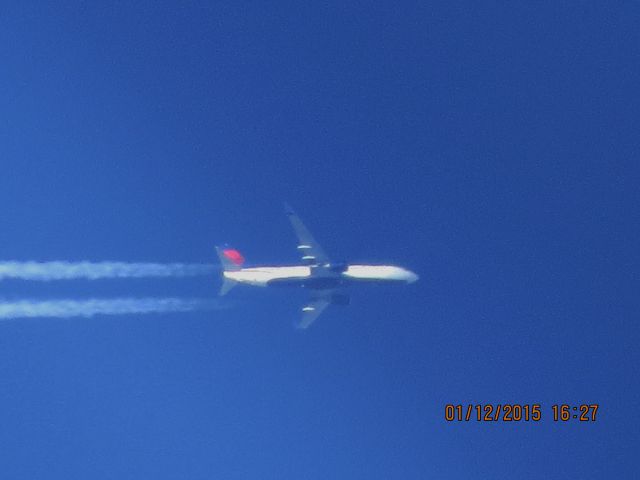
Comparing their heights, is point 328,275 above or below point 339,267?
below

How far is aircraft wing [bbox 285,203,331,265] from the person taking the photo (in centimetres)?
6725

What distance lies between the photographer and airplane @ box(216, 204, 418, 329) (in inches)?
2692

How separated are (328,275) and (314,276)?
1.28 m

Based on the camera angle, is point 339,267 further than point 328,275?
No

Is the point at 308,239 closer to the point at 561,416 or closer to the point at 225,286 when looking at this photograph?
the point at 225,286

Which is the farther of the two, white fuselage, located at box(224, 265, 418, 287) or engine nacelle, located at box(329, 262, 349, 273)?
white fuselage, located at box(224, 265, 418, 287)

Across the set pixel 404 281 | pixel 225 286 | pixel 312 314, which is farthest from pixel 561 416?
pixel 225 286

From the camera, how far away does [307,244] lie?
68.4 meters

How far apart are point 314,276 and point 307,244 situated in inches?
122

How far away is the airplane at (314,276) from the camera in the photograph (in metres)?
68.4

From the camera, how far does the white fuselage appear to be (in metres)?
69.3

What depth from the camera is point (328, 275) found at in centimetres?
6925

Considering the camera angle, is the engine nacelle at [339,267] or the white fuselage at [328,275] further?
the white fuselage at [328,275]

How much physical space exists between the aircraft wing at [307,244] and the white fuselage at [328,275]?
0.89 metres
